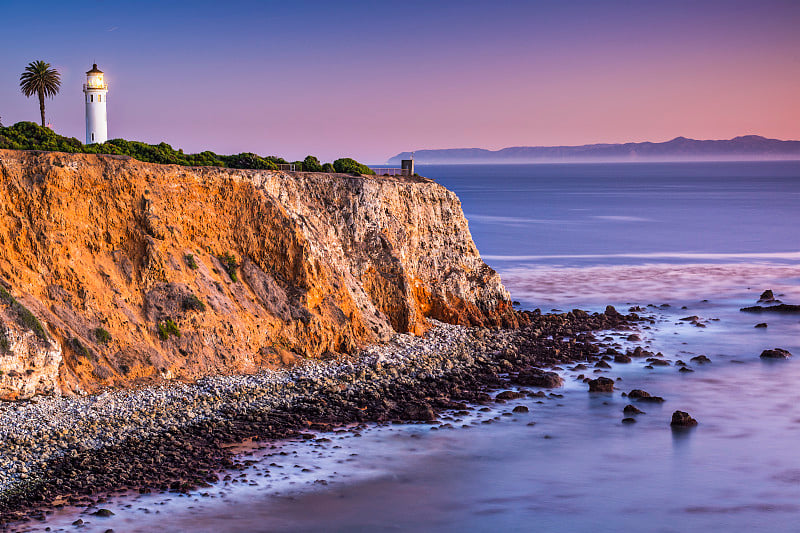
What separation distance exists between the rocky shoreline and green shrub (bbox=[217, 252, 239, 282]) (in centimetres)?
590

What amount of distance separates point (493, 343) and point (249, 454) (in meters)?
20.2

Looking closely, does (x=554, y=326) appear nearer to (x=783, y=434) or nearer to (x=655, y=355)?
(x=655, y=355)

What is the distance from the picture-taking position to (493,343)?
46.4 meters

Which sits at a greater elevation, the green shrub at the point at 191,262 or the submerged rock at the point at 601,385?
the green shrub at the point at 191,262

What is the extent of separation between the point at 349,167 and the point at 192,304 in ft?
61.6

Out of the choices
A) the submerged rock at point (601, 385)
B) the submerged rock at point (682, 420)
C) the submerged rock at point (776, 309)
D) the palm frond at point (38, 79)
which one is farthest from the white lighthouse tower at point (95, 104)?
the submerged rock at point (776, 309)

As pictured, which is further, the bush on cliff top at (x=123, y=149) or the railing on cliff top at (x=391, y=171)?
the railing on cliff top at (x=391, y=171)

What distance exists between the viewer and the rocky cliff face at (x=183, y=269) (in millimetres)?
34188

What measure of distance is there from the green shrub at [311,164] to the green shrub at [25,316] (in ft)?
73.1

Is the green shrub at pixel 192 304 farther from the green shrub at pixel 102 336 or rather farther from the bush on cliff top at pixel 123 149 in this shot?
the bush on cliff top at pixel 123 149

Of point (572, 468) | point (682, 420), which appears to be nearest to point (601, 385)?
point (682, 420)

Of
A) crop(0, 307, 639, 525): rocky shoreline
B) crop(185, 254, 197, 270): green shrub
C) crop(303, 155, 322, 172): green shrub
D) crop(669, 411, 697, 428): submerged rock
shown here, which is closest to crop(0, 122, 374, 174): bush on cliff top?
crop(303, 155, 322, 172): green shrub

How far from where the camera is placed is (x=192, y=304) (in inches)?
1476

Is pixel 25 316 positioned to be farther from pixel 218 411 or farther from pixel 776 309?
pixel 776 309
